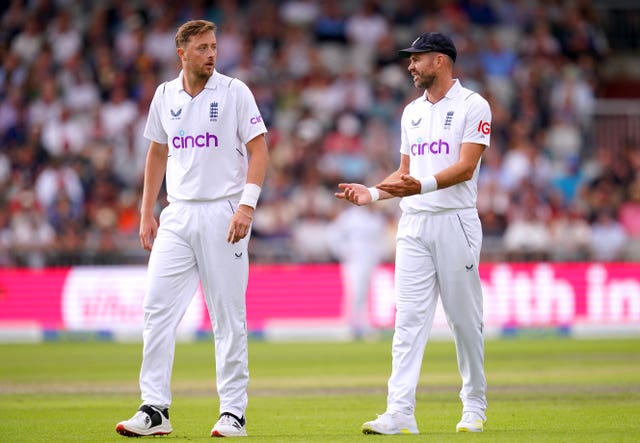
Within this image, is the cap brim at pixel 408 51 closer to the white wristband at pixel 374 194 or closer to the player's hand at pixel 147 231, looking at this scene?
the white wristband at pixel 374 194

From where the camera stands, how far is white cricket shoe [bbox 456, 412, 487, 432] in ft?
30.8

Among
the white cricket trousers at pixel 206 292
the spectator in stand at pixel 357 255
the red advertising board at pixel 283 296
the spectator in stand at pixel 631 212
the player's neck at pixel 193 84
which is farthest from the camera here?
the spectator in stand at pixel 631 212

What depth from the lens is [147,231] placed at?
9.52m

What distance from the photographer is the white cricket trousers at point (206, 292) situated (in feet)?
30.0

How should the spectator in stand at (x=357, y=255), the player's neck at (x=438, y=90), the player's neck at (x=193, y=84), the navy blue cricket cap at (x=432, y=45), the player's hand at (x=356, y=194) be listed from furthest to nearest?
the spectator in stand at (x=357, y=255), the player's neck at (x=438, y=90), the navy blue cricket cap at (x=432, y=45), the player's neck at (x=193, y=84), the player's hand at (x=356, y=194)

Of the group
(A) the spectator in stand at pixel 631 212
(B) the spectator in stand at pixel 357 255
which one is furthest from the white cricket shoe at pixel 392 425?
(A) the spectator in stand at pixel 631 212

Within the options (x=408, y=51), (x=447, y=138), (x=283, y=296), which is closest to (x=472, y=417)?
(x=447, y=138)

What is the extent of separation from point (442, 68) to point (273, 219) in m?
15.2

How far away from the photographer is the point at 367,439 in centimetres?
877

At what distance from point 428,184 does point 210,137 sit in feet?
5.19

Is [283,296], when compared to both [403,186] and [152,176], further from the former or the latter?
[403,186]

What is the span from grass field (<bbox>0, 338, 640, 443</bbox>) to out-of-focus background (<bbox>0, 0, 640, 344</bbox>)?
1.30 metres

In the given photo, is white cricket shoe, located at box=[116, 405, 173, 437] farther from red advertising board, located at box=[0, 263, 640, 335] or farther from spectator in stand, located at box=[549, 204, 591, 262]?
spectator in stand, located at box=[549, 204, 591, 262]

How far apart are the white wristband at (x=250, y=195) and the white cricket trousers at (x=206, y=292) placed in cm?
23
